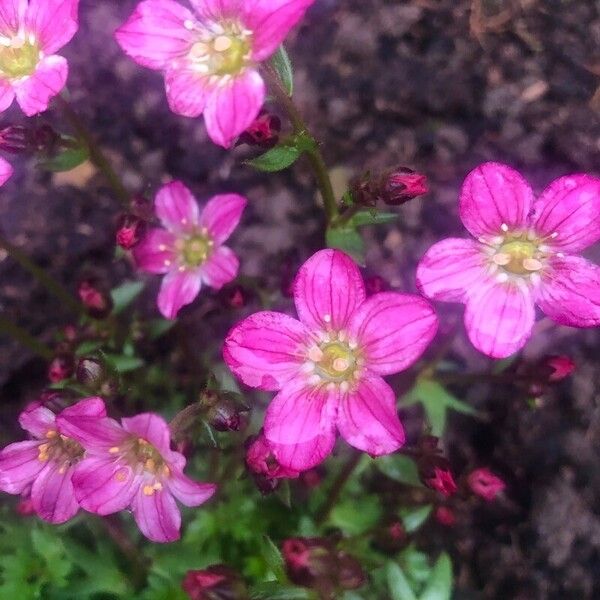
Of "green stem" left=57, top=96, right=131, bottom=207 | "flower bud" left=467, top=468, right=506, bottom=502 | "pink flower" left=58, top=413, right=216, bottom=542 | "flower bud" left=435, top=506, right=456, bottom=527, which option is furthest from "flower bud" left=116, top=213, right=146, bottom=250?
"flower bud" left=435, top=506, right=456, bottom=527

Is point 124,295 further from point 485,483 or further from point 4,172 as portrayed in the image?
point 485,483

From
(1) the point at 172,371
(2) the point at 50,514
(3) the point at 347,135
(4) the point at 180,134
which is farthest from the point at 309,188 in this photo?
(2) the point at 50,514

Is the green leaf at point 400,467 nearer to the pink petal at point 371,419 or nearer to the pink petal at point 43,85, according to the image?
the pink petal at point 371,419

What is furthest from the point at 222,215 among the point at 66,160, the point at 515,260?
the point at 515,260

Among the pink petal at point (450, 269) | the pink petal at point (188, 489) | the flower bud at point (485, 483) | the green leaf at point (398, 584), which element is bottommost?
the green leaf at point (398, 584)

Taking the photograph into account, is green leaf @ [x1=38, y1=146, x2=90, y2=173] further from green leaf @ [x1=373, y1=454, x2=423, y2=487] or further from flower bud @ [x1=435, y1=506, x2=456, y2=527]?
flower bud @ [x1=435, y1=506, x2=456, y2=527]

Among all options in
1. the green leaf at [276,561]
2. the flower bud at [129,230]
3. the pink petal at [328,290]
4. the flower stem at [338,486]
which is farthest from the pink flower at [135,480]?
the flower stem at [338,486]
